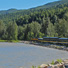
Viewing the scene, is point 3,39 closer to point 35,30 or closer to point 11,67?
point 35,30

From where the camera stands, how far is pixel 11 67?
2288 centimetres

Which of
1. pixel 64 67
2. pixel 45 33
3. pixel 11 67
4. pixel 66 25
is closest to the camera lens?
pixel 64 67

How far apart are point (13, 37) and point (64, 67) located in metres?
125

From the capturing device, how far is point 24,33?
146500 millimetres

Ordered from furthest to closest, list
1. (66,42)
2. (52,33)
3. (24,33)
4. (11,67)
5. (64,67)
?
(24,33)
(52,33)
(66,42)
(11,67)
(64,67)

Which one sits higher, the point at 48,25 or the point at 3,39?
the point at 48,25

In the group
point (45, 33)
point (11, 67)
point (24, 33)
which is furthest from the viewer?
point (24, 33)

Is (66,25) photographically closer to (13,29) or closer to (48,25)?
(48,25)

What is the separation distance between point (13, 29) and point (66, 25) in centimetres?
5313

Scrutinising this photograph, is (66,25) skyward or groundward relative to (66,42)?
skyward

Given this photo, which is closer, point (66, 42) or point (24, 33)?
point (66, 42)

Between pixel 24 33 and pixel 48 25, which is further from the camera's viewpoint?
pixel 24 33

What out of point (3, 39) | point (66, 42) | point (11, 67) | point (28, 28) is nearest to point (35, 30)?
point (28, 28)

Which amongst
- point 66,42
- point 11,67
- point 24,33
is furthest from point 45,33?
point 11,67
